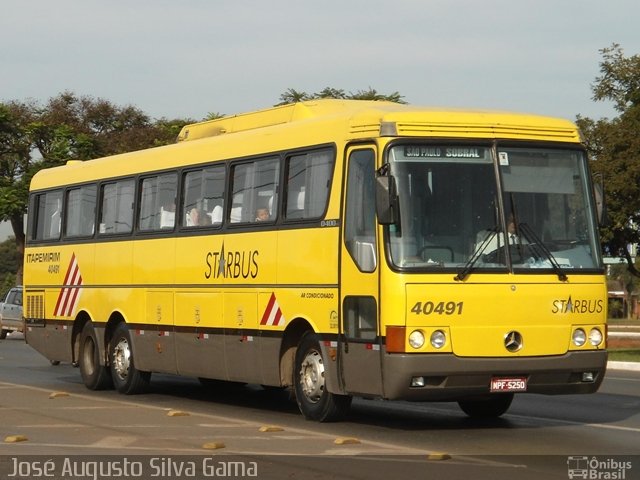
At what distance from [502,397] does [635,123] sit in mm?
19308

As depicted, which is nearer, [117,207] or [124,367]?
[124,367]

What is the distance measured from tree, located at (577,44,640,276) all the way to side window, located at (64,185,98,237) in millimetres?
14499

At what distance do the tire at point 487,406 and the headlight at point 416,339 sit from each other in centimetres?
223

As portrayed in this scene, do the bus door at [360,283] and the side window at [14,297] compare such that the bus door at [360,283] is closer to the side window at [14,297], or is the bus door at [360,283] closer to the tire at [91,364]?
the tire at [91,364]

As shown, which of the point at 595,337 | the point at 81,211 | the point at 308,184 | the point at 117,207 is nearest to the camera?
the point at 595,337

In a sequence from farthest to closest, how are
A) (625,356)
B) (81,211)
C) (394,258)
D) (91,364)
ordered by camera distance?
(625,356), (81,211), (91,364), (394,258)

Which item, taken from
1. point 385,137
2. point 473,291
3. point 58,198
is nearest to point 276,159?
point 385,137

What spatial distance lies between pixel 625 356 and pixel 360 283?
65.2 feet

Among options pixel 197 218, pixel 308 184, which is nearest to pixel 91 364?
pixel 197 218

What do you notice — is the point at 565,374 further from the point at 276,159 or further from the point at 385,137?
the point at 276,159

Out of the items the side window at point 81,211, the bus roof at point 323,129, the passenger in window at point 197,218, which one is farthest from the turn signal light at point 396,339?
the side window at point 81,211

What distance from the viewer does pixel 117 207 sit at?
20562 millimetres

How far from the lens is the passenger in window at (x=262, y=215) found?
1640cm

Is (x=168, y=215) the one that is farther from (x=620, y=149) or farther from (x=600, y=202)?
(x=620, y=149)
